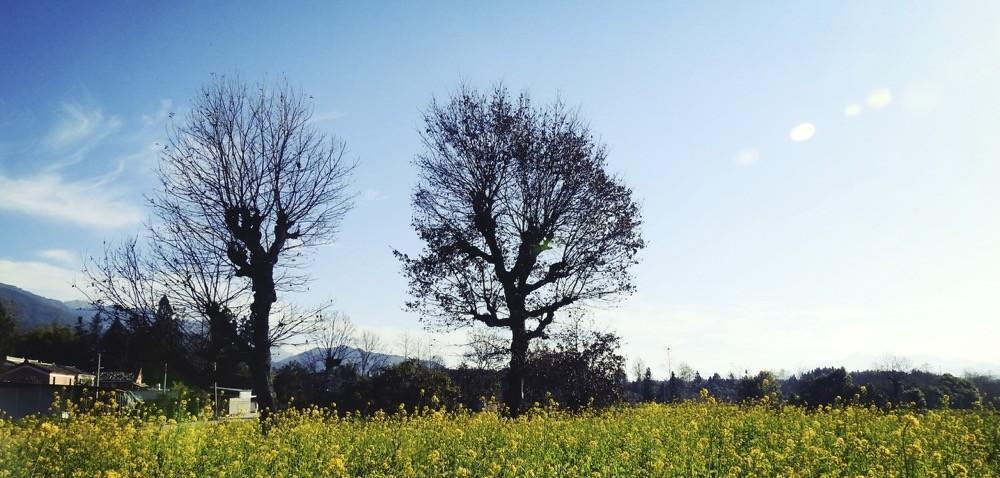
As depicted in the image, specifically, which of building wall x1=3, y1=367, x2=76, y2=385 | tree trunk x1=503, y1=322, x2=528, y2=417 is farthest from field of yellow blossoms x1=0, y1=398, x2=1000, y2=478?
building wall x1=3, y1=367, x2=76, y2=385

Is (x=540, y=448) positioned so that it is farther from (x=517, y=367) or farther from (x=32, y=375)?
(x=32, y=375)

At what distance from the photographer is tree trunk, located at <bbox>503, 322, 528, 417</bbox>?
59.2 ft

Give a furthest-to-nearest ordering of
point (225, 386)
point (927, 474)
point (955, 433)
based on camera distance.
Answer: point (225, 386) → point (955, 433) → point (927, 474)

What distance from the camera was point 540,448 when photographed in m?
8.21

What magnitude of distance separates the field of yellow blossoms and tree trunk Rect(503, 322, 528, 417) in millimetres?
6514

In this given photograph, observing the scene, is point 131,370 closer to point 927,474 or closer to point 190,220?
point 190,220

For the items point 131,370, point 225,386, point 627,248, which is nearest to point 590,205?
point 627,248

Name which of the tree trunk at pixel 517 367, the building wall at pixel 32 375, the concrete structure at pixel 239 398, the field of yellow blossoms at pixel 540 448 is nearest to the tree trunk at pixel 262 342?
the field of yellow blossoms at pixel 540 448

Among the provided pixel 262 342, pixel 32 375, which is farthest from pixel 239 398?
pixel 262 342

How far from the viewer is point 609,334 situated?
19.4m

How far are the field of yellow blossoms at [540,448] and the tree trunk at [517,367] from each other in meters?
6.51

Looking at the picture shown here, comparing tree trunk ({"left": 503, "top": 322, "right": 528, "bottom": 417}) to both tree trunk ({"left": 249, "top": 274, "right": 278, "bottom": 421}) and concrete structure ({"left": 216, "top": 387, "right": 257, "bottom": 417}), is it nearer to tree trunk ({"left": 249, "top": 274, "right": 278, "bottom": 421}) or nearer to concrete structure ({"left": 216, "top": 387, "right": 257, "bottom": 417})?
tree trunk ({"left": 249, "top": 274, "right": 278, "bottom": 421})

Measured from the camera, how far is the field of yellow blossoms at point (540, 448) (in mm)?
6648

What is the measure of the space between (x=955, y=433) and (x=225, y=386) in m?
53.6
